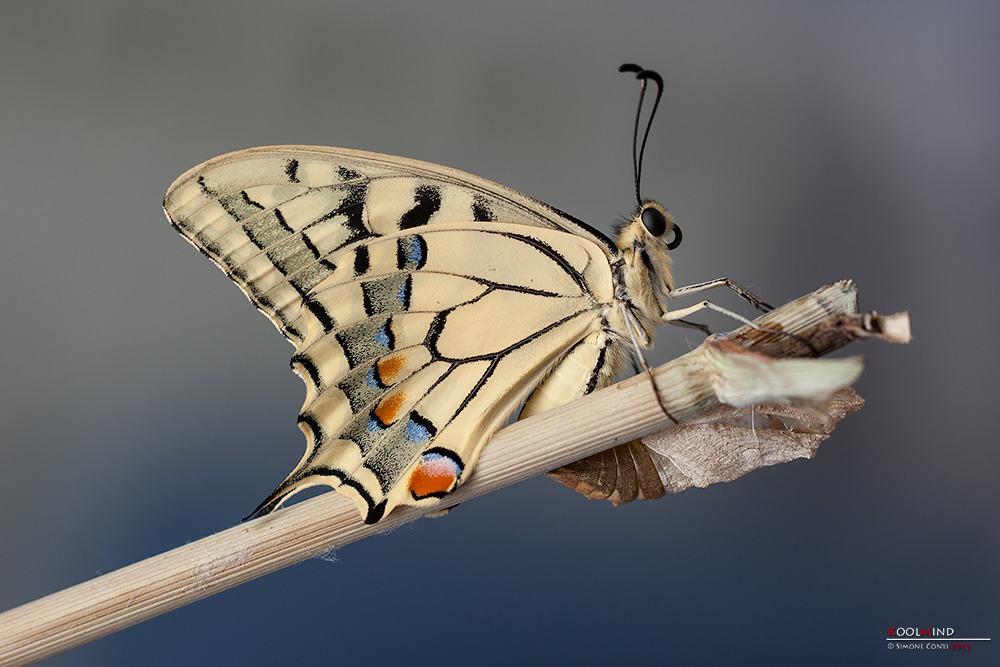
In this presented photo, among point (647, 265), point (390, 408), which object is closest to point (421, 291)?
point (390, 408)

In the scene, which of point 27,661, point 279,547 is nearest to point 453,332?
point 279,547

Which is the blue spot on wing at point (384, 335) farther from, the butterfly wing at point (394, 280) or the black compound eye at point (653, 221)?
the black compound eye at point (653, 221)

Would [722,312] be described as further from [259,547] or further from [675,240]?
[259,547]

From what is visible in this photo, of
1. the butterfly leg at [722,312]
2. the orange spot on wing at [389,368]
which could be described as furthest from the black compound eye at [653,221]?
the orange spot on wing at [389,368]

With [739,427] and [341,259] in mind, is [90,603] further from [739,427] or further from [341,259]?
[739,427]

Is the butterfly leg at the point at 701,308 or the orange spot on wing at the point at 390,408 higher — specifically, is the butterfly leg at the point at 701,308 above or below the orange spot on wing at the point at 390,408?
above

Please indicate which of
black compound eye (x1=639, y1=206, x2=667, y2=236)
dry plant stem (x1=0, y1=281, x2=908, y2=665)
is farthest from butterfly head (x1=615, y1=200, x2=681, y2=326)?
dry plant stem (x1=0, y1=281, x2=908, y2=665)
